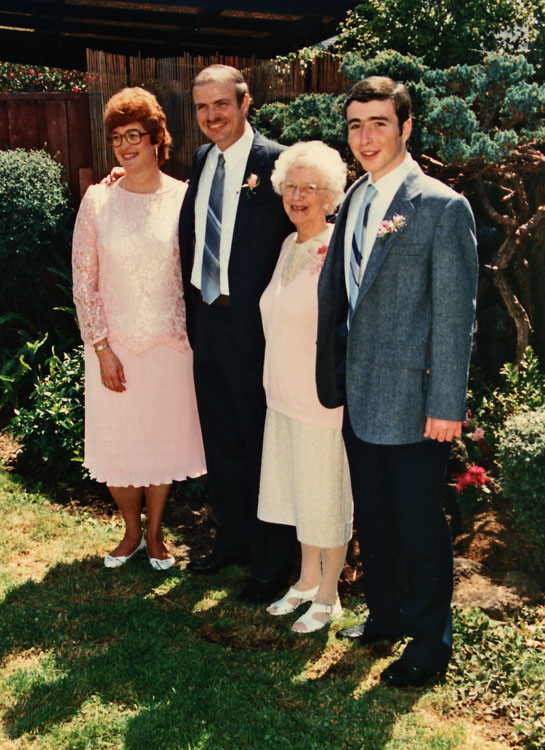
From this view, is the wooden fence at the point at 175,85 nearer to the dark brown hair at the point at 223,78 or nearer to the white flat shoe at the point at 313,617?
the dark brown hair at the point at 223,78

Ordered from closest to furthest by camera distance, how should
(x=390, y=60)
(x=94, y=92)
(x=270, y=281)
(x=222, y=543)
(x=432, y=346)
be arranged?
(x=432, y=346)
(x=270, y=281)
(x=222, y=543)
(x=390, y=60)
(x=94, y=92)

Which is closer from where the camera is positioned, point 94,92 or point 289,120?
point 289,120

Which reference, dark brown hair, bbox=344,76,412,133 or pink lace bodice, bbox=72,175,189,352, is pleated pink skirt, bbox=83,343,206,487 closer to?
pink lace bodice, bbox=72,175,189,352

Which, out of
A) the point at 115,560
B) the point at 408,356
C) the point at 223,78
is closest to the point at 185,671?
the point at 115,560

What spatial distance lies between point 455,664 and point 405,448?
1.10 m

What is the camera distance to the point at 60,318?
6.97 meters

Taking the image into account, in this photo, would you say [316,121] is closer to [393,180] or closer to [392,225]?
[393,180]

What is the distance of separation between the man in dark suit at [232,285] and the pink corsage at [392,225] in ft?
2.98

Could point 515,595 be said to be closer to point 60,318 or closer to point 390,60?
point 390,60

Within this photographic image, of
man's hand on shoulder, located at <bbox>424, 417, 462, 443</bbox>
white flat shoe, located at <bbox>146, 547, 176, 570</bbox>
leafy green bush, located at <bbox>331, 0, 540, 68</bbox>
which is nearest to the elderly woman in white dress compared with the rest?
man's hand on shoulder, located at <bbox>424, 417, 462, 443</bbox>

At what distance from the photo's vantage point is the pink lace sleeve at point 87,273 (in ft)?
12.5

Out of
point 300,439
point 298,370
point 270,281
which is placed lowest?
point 300,439

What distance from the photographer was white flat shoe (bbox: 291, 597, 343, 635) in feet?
11.9

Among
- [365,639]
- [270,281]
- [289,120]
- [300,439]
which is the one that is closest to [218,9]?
[289,120]
